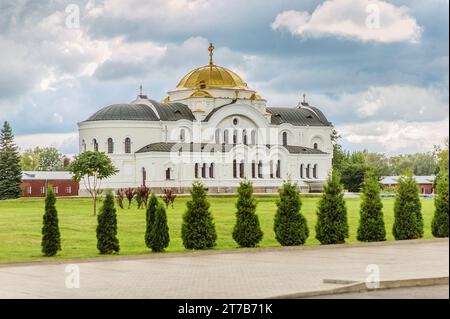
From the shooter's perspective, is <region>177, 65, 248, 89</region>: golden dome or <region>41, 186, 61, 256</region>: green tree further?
<region>177, 65, 248, 89</region>: golden dome

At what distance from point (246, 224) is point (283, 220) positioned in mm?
1076

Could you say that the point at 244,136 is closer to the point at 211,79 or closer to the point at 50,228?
the point at 211,79

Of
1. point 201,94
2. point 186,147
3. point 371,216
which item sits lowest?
point 371,216

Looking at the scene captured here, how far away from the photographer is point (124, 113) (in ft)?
273

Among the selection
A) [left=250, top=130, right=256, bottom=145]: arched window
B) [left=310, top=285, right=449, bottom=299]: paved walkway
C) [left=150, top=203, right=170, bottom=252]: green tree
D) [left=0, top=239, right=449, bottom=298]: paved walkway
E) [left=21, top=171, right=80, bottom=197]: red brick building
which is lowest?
[left=310, top=285, right=449, bottom=299]: paved walkway

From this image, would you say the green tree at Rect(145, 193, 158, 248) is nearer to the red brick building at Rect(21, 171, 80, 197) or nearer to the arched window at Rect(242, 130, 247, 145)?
the arched window at Rect(242, 130, 247, 145)

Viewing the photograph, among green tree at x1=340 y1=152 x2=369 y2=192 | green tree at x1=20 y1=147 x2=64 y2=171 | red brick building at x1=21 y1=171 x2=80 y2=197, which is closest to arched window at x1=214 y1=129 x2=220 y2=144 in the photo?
green tree at x1=340 y1=152 x2=369 y2=192

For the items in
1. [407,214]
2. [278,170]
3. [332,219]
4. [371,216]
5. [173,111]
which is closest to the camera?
[332,219]

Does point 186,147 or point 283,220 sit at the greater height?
point 186,147

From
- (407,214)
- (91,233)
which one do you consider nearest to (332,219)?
(407,214)

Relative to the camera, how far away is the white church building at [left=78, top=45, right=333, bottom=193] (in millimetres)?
80188

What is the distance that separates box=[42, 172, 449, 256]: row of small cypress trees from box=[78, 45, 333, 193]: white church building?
5212 centimetres

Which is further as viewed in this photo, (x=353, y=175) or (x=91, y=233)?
(x=353, y=175)
